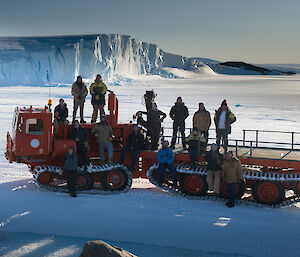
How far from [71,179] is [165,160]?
7.41ft

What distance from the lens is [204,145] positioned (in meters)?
10.5

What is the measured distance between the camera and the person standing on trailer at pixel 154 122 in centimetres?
1072

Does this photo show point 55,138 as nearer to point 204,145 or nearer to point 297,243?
point 204,145

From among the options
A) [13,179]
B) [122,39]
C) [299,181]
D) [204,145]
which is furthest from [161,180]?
[122,39]

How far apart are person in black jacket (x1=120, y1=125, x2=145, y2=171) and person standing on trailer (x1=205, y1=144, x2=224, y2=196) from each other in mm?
1730

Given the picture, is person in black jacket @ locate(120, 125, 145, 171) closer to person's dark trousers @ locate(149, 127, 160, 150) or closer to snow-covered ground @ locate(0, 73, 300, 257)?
person's dark trousers @ locate(149, 127, 160, 150)

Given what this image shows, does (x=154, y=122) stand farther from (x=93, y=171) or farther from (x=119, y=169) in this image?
(x=93, y=171)

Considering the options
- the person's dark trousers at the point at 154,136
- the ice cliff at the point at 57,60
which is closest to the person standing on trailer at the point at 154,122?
the person's dark trousers at the point at 154,136

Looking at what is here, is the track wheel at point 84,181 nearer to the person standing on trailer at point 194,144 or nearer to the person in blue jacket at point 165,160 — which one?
the person in blue jacket at point 165,160

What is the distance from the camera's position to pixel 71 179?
1009cm

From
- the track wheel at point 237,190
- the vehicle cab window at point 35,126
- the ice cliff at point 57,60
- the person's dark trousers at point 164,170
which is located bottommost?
the track wheel at point 237,190

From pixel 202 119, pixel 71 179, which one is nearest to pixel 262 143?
pixel 202 119

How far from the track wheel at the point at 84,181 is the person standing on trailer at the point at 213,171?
2838mm

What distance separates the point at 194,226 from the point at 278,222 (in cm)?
176
